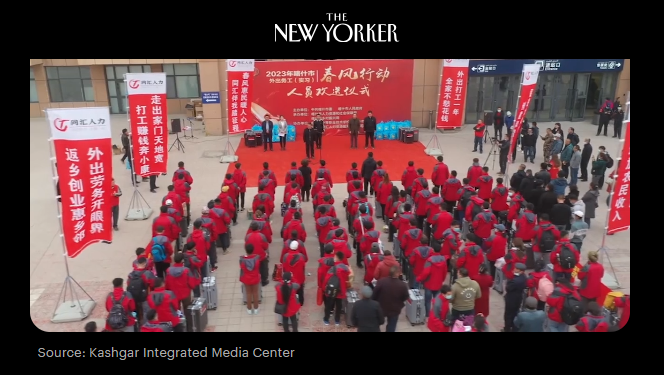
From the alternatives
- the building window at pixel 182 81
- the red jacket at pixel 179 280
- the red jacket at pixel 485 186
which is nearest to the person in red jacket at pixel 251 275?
the red jacket at pixel 179 280

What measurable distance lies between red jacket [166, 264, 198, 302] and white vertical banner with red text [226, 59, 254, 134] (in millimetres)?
9967

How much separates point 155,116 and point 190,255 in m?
5.23

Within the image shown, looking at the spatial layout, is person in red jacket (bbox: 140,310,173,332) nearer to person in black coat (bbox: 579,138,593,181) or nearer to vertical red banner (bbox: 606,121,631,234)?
vertical red banner (bbox: 606,121,631,234)

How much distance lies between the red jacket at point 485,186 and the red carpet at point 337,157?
4463 mm

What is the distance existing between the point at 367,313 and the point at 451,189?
5.91 metres

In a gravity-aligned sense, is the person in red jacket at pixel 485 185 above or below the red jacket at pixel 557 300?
above

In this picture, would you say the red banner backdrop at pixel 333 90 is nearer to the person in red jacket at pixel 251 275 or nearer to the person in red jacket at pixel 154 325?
the person in red jacket at pixel 251 275

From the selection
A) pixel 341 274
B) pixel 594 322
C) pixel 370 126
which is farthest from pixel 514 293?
pixel 370 126

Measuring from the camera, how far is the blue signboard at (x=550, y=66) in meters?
23.3

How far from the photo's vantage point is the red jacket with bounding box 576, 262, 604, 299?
26.2ft

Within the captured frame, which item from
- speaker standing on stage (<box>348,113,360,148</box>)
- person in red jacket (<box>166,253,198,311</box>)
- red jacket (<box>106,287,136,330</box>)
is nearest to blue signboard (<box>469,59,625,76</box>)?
speaker standing on stage (<box>348,113,360,148</box>)

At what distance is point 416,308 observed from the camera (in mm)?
8750

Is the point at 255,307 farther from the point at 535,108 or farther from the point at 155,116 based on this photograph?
the point at 535,108

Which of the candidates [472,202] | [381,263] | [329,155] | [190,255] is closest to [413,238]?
[381,263]
